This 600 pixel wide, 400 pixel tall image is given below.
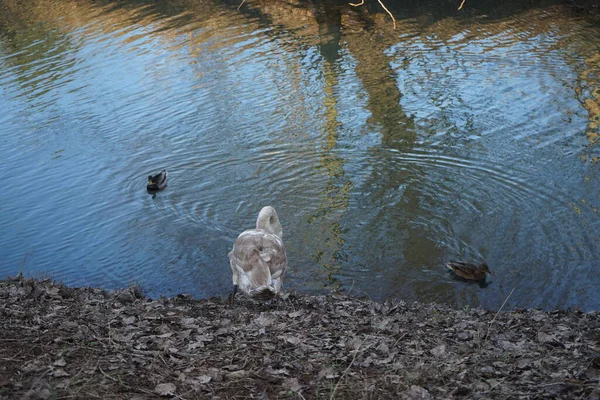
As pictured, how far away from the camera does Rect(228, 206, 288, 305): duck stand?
938 cm

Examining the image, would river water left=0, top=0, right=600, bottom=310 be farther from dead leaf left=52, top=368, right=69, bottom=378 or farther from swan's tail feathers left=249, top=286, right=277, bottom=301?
dead leaf left=52, top=368, right=69, bottom=378

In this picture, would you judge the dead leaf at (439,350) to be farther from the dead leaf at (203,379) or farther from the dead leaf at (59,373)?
the dead leaf at (59,373)

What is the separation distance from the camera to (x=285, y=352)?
283 inches

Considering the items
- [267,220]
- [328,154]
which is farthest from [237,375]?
A: [328,154]

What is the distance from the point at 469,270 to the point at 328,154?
234 inches

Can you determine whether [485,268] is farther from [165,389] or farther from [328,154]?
[165,389]

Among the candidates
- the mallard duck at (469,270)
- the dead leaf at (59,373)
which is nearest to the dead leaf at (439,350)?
the dead leaf at (59,373)

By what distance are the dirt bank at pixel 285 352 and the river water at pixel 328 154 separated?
8.89ft

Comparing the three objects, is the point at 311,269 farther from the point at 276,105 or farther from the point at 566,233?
the point at 276,105

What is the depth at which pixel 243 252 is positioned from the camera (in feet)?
32.1

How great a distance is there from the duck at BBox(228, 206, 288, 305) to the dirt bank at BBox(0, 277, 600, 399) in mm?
339

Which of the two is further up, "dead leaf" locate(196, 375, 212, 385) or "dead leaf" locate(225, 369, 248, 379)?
"dead leaf" locate(196, 375, 212, 385)

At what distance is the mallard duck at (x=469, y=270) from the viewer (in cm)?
1126

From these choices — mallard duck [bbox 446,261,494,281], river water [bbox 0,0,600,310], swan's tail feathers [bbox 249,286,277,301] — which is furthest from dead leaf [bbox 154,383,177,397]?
mallard duck [bbox 446,261,494,281]
